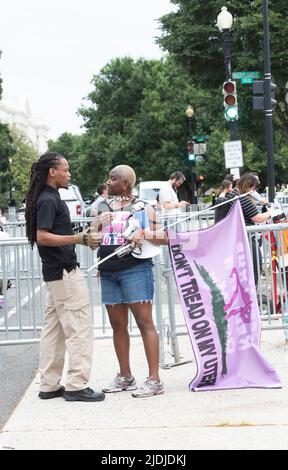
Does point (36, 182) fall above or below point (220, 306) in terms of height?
above

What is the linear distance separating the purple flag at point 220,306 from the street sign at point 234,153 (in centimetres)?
1173

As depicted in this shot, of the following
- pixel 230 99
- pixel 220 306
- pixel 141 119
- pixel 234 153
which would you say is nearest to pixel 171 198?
pixel 234 153

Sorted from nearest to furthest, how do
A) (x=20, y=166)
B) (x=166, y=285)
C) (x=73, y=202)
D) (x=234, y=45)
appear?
(x=166, y=285) < (x=73, y=202) < (x=234, y=45) < (x=20, y=166)

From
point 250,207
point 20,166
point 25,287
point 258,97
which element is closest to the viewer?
point 25,287

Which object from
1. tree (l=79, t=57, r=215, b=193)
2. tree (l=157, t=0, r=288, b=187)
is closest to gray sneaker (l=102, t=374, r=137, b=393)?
tree (l=157, t=0, r=288, b=187)

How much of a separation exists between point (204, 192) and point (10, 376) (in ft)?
184

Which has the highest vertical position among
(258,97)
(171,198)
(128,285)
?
(258,97)

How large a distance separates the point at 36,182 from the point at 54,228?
38 cm

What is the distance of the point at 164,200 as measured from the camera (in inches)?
594

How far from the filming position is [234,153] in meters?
18.0

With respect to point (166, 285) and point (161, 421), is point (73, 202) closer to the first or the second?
point (166, 285)

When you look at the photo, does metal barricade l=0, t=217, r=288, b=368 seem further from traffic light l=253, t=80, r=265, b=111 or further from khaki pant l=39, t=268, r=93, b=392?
traffic light l=253, t=80, r=265, b=111

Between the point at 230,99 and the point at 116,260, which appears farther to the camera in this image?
the point at 230,99

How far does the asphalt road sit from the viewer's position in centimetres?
630
